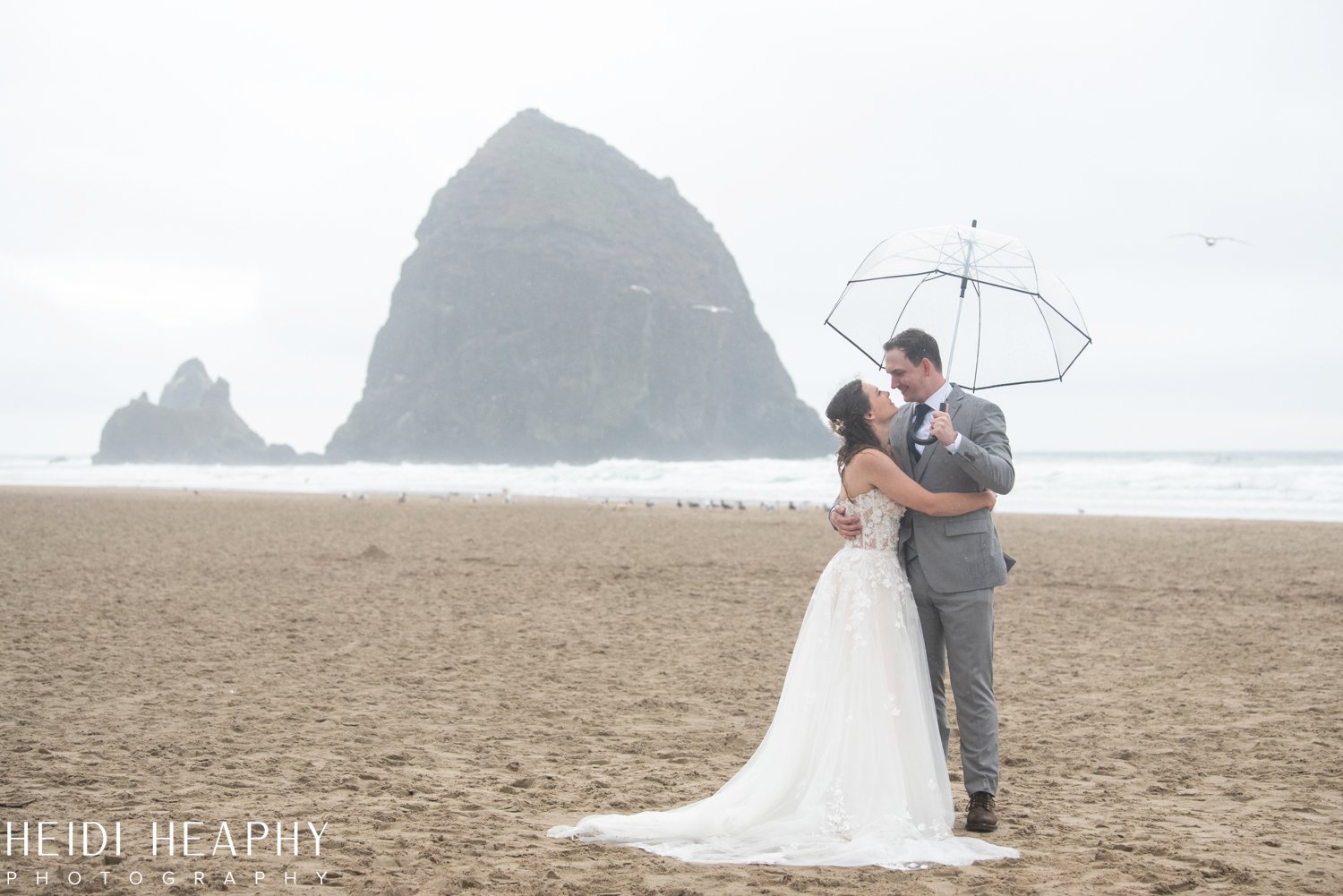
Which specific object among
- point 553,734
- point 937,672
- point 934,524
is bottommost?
point 553,734

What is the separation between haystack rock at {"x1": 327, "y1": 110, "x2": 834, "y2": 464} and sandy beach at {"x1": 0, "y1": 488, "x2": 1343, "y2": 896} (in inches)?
2952

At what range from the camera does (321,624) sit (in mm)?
9641

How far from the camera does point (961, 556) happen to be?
177 inches

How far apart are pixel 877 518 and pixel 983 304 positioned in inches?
42.0

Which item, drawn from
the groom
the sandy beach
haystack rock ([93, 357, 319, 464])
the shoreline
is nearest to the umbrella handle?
the groom

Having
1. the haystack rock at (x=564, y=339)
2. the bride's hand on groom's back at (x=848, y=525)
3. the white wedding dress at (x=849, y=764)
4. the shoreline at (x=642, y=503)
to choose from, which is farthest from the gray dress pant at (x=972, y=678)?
the haystack rock at (x=564, y=339)

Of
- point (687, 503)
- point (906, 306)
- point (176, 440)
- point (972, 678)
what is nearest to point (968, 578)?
point (972, 678)

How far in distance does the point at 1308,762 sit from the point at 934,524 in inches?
107

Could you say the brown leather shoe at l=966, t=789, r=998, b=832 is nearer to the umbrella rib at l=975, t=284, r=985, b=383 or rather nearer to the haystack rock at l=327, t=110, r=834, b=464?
the umbrella rib at l=975, t=284, r=985, b=383

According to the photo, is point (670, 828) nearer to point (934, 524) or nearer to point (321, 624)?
point (934, 524)

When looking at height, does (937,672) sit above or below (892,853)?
Result: above

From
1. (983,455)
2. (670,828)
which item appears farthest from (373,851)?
(983,455)

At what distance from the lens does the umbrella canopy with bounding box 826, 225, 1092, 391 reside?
4.72 m

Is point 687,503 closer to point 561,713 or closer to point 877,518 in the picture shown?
point 561,713
